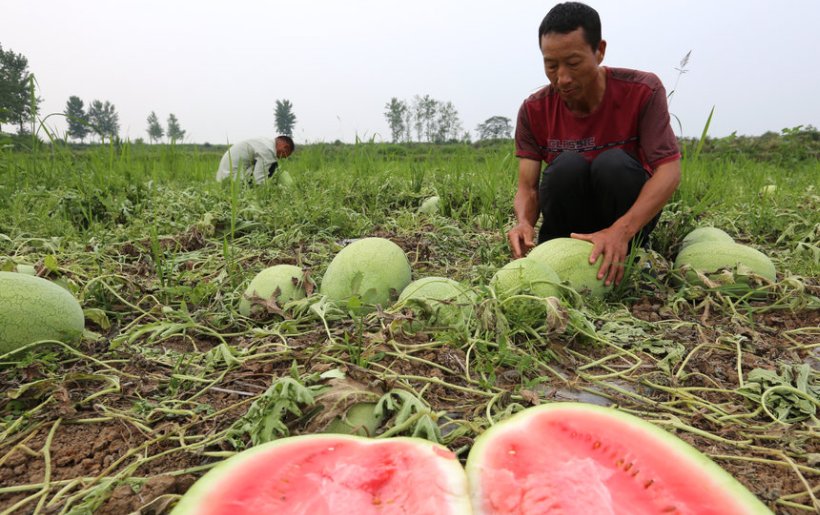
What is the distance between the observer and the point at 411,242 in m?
3.02

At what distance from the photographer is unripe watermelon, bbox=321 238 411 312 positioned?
202cm

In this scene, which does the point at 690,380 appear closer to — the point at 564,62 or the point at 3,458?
the point at 564,62

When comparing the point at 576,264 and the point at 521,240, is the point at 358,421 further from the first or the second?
the point at 521,240

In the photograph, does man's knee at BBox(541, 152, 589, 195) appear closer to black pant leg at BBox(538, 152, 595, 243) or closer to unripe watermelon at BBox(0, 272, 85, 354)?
black pant leg at BBox(538, 152, 595, 243)

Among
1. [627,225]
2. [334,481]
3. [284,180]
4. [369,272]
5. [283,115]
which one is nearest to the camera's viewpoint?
[334,481]

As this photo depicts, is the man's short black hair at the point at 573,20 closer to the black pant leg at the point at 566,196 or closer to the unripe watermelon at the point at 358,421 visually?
the black pant leg at the point at 566,196

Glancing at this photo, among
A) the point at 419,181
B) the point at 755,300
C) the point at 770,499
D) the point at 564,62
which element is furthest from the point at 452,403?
the point at 419,181

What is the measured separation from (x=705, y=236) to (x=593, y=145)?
2.49 feet

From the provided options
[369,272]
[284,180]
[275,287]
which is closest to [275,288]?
[275,287]

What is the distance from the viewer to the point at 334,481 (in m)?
0.88

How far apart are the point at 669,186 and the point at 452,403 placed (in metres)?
1.70

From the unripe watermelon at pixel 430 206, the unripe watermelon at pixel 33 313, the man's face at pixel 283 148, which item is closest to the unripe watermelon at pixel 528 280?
the unripe watermelon at pixel 33 313

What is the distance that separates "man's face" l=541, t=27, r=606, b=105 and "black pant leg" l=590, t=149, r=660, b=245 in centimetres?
36

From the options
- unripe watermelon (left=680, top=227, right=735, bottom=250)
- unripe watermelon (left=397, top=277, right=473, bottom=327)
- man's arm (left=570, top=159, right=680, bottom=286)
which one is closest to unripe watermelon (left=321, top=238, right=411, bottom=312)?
unripe watermelon (left=397, top=277, right=473, bottom=327)
